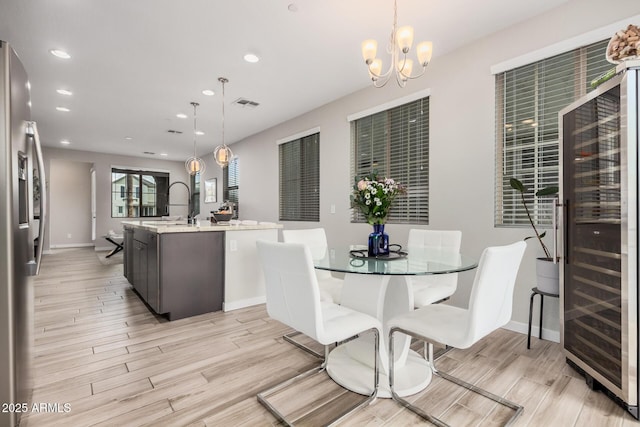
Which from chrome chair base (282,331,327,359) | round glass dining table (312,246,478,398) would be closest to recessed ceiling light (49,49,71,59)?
round glass dining table (312,246,478,398)

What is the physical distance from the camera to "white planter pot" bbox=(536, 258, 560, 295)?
7.66 feet

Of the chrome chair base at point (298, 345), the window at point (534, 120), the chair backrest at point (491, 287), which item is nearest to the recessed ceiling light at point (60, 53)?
the chrome chair base at point (298, 345)

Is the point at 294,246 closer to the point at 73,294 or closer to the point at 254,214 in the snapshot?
the point at 73,294

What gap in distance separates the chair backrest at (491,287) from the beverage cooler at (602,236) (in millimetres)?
577

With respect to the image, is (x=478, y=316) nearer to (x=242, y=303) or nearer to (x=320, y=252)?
(x=320, y=252)

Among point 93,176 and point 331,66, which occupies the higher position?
point 331,66

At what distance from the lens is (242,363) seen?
86.1 inches

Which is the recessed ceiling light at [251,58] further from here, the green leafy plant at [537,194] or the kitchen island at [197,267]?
the green leafy plant at [537,194]

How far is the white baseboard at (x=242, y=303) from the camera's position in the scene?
10.9 feet

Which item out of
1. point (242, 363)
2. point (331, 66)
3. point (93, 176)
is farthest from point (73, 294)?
point (93, 176)

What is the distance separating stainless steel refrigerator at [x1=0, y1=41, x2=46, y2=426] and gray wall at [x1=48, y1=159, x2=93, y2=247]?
9.08m

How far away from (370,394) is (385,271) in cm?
74

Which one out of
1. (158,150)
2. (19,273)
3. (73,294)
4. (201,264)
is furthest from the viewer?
(158,150)

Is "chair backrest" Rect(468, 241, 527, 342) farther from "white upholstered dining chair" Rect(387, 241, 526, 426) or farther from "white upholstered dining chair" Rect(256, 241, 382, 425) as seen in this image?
"white upholstered dining chair" Rect(256, 241, 382, 425)
